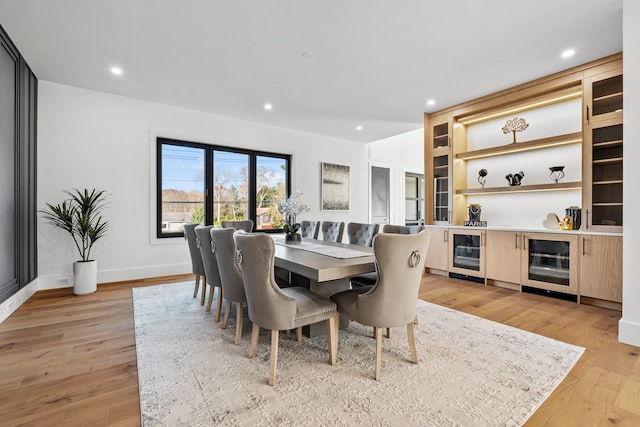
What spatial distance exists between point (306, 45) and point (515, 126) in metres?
3.26

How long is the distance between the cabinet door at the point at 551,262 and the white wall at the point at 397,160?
4.10 meters

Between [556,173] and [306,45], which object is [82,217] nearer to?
[306,45]

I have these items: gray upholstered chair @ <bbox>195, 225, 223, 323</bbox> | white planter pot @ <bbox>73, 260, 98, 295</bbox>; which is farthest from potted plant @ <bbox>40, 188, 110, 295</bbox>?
gray upholstered chair @ <bbox>195, 225, 223, 323</bbox>

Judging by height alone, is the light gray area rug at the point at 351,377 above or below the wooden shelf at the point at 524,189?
below

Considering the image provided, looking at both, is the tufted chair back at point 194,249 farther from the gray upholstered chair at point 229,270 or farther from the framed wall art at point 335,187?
the framed wall art at point 335,187

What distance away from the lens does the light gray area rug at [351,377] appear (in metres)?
1.53

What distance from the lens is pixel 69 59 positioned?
3326 mm

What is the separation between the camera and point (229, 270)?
236 cm

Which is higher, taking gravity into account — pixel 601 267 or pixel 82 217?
pixel 82 217

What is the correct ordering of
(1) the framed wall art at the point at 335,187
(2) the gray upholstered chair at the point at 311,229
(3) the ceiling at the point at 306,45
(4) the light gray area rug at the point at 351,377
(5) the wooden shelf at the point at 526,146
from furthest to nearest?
(1) the framed wall art at the point at 335,187, (2) the gray upholstered chair at the point at 311,229, (5) the wooden shelf at the point at 526,146, (3) the ceiling at the point at 306,45, (4) the light gray area rug at the point at 351,377

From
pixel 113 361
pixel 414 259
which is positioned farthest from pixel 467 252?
pixel 113 361

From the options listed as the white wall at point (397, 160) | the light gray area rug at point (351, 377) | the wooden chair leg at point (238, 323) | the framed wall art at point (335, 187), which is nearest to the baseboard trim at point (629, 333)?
the light gray area rug at point (351, 377)

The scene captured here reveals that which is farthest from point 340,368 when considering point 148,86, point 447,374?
point 148,86

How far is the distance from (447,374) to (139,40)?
155 inches
